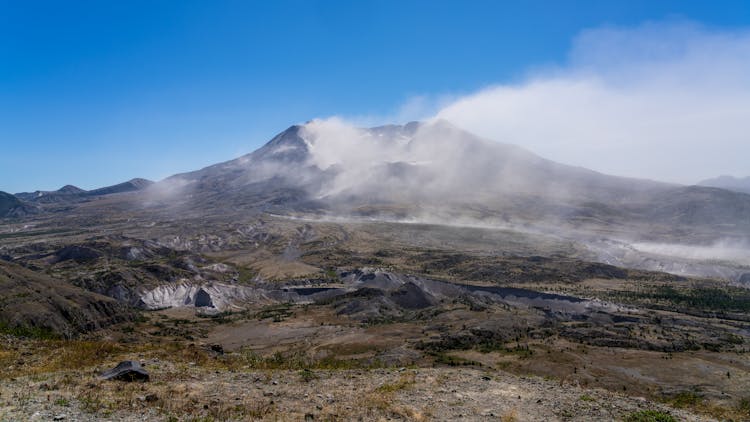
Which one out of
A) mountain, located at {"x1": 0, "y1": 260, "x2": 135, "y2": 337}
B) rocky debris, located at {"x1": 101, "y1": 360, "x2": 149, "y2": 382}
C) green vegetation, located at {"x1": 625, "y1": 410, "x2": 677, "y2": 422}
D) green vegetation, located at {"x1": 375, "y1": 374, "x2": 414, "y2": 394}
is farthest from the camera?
mountain, located at {"x1": 0, "y1": 260, "x2": 135, "y2": 337}

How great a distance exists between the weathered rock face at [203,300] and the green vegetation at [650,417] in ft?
230

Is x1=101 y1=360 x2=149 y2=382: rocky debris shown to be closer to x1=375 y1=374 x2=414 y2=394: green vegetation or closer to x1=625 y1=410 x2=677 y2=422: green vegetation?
x1=375 y1=374 x2=414 y2=394: green vegetation

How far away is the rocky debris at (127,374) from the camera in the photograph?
14.9 metres

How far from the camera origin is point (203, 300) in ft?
242

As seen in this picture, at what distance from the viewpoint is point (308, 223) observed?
173 metres

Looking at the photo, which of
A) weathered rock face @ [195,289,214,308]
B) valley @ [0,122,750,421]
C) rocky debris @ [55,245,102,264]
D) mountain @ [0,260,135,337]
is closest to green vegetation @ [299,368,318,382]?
Answer: valley @ [0,122,750,421]

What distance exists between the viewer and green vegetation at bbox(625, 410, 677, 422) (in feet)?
45.0

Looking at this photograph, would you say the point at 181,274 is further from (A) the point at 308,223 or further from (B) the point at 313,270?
(A) the point at 308,223

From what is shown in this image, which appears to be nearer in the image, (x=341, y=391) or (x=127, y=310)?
(x=341, y=391)

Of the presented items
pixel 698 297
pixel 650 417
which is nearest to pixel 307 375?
pixel 650 417

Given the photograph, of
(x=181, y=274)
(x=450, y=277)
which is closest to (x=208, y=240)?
(x=181, y=274)

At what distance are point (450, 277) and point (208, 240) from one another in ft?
279

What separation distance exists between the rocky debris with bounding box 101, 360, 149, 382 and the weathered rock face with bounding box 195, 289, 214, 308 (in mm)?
61279

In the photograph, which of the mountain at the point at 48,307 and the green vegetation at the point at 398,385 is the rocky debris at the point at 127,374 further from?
the mountain at the point at 48,307
